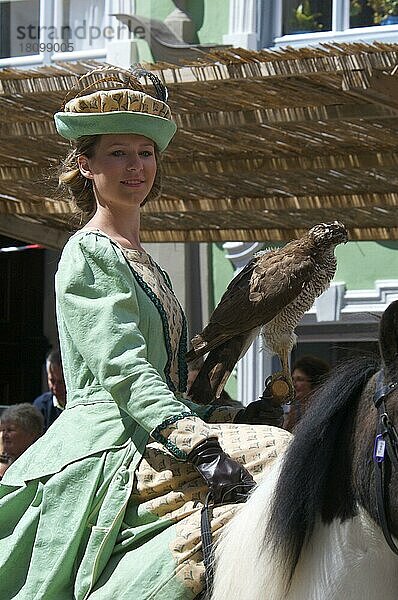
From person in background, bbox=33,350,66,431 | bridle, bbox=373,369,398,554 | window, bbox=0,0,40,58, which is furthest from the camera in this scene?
window, bbox=0,0,40,58

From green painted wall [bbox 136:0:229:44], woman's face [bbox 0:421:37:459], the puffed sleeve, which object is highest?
green painted wall [bbox 136:0:229:44]

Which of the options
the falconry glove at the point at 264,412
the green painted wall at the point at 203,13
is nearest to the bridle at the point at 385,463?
the falconry glove at the point at 264,412

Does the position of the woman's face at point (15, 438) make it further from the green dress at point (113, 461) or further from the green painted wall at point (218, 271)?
the green painted wall at point (218, 271)

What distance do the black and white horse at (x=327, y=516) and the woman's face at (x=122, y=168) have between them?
3.00ft

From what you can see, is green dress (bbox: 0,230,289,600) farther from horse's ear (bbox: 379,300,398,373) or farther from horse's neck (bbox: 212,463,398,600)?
horse's ear (bbox: 379,300,398,373)

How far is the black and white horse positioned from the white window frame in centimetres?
839

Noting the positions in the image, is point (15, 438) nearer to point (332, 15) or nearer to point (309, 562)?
point (309, 562)

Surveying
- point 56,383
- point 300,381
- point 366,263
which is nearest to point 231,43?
point 366,263

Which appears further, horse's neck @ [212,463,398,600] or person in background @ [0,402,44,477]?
person in background @ [0,402,44,477]

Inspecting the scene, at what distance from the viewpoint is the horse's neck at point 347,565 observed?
264cm

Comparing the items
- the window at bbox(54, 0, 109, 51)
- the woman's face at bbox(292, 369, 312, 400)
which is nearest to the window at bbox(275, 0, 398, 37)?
the window at bbox(54, 0, 109, 51)

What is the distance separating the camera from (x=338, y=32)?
11102mm

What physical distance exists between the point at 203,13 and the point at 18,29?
78.4 inches

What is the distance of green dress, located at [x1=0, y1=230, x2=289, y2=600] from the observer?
298cm
